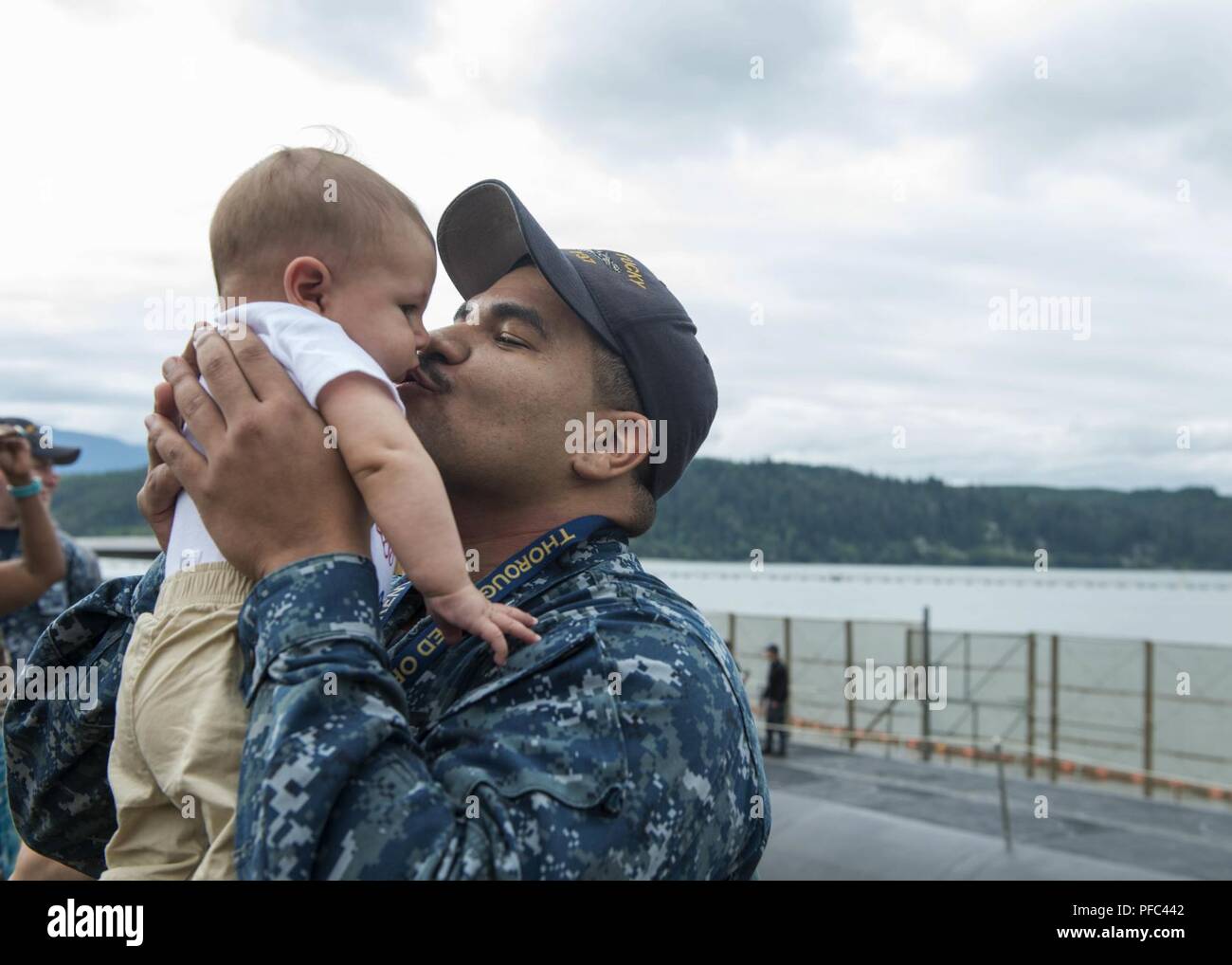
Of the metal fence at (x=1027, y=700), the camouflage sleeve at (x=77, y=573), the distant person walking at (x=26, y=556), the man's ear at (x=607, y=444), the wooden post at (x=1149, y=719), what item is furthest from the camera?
the metal fence at (x=1027, y=700)

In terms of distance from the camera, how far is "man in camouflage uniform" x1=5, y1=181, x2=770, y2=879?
161cm

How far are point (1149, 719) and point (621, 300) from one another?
85.9 feet

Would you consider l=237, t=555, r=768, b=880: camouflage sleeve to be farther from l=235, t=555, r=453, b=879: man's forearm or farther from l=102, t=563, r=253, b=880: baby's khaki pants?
l=102, t=563, r=253, b=880: baby's khaki pants

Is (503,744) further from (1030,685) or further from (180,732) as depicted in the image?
(1030,685)

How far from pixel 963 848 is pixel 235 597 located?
1303 centimetres

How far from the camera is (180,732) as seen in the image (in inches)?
74.8

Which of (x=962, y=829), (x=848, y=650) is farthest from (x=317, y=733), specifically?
(x=848, y=650)

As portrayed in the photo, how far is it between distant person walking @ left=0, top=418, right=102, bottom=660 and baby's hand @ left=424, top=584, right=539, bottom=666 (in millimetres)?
5446

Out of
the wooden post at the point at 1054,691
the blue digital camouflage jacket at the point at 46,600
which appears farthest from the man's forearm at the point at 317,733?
the wooden post at the point at 1054,691

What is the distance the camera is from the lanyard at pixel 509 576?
2139mm

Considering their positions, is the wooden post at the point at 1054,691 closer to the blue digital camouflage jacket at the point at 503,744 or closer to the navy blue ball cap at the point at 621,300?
the navy blue ball cap at the point at 621,300

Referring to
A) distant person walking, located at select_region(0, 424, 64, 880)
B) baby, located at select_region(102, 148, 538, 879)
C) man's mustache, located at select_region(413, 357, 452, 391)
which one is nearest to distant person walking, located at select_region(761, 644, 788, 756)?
distant person walking, located at select_region(0, 424, 64, 880)

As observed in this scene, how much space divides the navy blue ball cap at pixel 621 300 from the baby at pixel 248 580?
35cm
